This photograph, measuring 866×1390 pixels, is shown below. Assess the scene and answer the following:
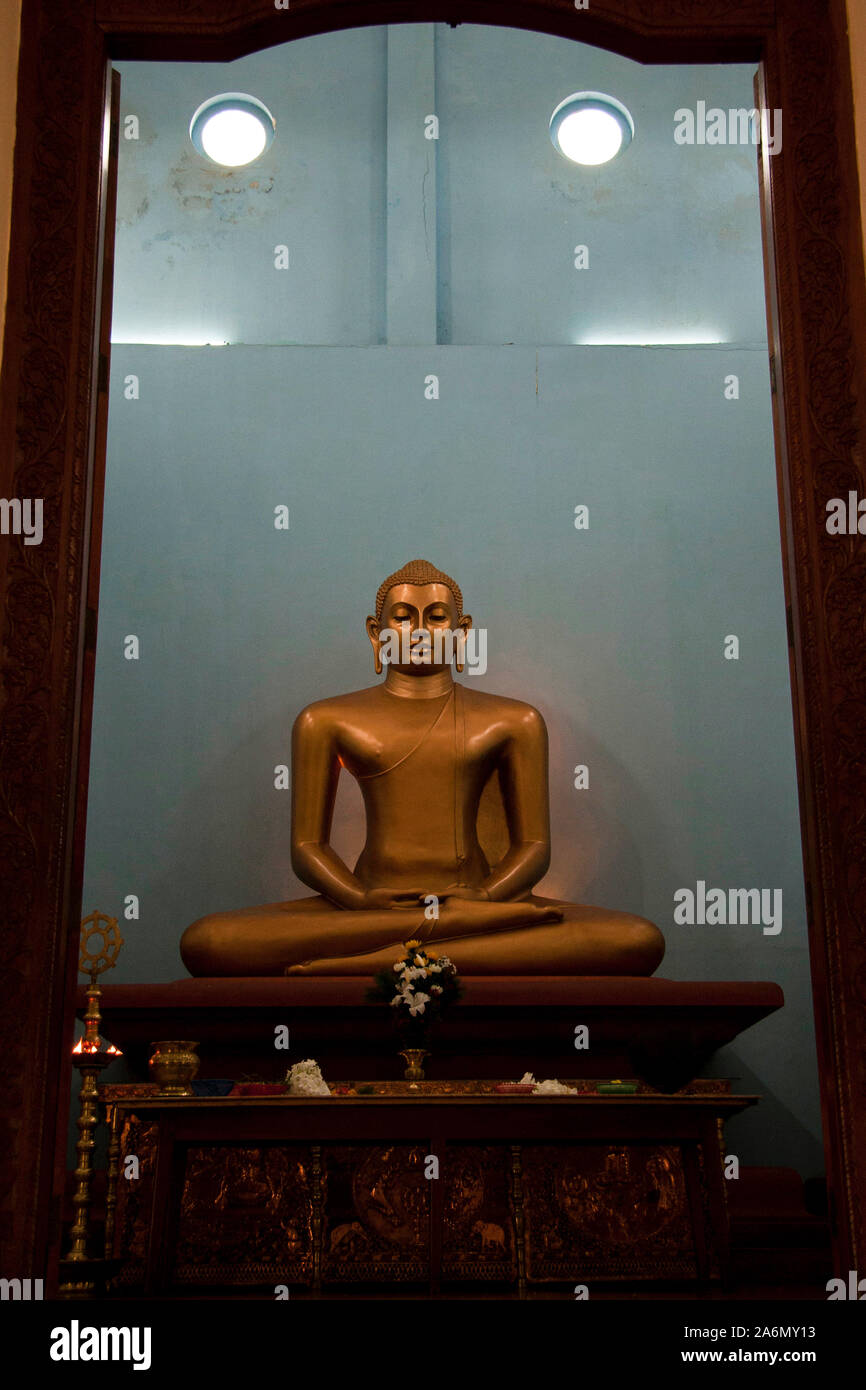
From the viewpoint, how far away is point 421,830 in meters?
5.44

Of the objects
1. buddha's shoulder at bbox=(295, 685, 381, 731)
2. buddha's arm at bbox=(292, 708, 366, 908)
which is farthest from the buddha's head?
buddha's arm at bbox=(292, 708, 366, 908)

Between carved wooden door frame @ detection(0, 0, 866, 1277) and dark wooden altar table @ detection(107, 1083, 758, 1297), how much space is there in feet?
2.53

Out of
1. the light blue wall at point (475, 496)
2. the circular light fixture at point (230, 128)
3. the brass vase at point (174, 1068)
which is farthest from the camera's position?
the circular light fixture at point (230, 128)

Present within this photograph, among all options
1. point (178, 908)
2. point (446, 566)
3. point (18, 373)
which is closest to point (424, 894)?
point (178, 908)

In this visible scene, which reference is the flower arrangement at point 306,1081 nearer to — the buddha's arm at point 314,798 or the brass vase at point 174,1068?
the brass vase at point 174,1068

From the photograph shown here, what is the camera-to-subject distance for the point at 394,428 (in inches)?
243

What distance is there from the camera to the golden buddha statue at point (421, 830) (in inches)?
191

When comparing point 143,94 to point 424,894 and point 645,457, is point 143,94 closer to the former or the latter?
point 645,457

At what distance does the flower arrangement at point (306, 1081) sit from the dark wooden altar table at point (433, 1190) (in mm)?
132

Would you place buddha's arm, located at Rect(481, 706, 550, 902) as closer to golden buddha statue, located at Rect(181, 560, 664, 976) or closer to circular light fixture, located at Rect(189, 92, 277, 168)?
golden buddha statue, located at Rect(181, 560, 664, 976)

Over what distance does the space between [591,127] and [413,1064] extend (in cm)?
442

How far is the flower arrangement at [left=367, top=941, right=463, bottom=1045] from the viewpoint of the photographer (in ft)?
12.2

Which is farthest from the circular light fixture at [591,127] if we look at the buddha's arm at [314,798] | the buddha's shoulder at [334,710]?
the buddha's arm at [314,798]
